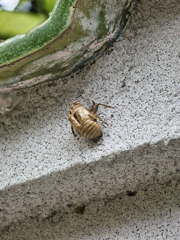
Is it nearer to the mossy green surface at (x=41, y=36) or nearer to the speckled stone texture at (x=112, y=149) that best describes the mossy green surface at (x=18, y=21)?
the mossy green surface at (x=41, y=36)

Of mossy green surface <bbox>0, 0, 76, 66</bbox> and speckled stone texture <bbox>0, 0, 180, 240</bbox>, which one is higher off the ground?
mossy green surface <bbox>0, 0, 76, 66</bbox>

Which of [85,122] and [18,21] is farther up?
[18,21]

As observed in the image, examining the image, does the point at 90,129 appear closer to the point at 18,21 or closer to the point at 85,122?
the point at 85,122

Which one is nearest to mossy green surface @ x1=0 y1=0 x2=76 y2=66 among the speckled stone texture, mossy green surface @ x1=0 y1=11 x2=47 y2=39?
mossy green surface @ x1=0 y1=11 x2=47 y2=39

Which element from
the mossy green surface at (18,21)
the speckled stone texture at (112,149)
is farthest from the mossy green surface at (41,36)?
the speckled stone texture at (112,149)

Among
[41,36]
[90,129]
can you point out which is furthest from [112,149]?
[41,36]

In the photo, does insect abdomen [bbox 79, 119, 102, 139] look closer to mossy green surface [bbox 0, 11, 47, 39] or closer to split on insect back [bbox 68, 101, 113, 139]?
split on insect back [bbox 68, 101, 113, 139]

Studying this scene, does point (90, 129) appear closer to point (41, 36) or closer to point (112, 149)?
point (112, 149)
